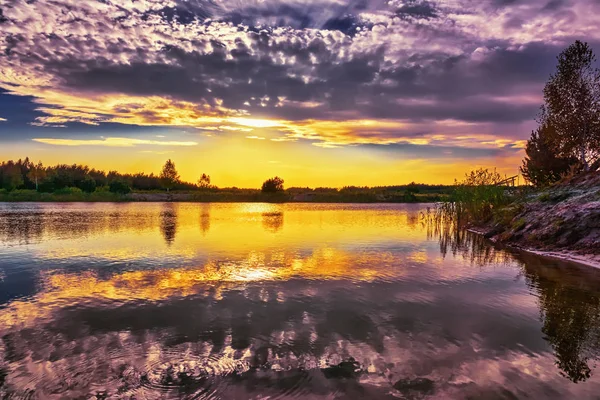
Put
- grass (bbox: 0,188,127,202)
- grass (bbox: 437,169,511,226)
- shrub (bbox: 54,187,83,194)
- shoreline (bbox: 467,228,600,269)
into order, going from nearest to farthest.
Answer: shoreline (bbox: 467,228,600,269) < grass (bbox: 437,169,511,226) < grass (bbox: 0,188,127,202) < shrub (bbox: 54,187,83,194)

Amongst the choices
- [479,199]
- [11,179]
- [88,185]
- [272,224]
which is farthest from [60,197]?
[479,199]

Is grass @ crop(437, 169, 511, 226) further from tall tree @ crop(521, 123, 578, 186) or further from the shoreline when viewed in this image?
tall tree @ crop(521, 123, 578, 186)

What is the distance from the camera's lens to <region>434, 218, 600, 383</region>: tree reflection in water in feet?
25.1

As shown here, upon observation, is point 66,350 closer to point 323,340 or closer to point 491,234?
point 323,340

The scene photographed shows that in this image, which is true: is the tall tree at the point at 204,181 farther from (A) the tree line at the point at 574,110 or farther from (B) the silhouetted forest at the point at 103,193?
(A) the tree line at the point at 574,110

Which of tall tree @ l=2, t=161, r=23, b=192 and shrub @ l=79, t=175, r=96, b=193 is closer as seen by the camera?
shrub @ l=79, t=175, r=96, b=193

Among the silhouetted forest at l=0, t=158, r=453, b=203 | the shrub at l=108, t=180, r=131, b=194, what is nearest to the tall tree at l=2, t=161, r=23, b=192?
the silhouetted forest at l=0, t=158, r=453, b=203

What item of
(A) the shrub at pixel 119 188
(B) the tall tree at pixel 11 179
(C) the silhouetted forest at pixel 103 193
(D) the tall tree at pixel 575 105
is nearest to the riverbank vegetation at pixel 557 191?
(D) the tall tree at pixel 575 105

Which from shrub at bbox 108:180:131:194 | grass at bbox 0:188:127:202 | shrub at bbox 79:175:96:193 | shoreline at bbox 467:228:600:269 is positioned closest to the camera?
shoreline at bbox 467:228:600:269

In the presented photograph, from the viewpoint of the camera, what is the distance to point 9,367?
6.98 metres

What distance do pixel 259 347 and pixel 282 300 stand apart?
3415 millimetres

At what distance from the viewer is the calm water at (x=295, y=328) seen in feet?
21.4

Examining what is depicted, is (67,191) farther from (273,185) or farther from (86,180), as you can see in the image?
(273,185)

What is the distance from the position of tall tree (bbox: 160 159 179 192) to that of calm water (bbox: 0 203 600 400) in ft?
440
